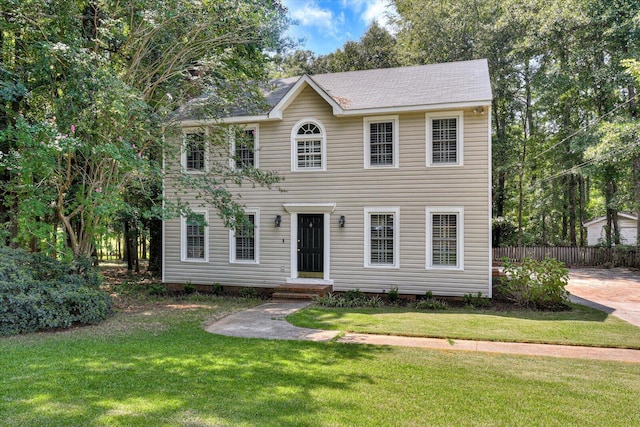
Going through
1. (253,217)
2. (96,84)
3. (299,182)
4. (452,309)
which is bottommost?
(452,309)

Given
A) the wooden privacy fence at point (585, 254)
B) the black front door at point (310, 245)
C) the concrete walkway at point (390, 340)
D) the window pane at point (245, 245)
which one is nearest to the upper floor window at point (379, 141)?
the black front door at point (310, 245)

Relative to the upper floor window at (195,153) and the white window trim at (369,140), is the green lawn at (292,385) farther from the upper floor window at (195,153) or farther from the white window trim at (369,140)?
the upper floor window at (195,153)

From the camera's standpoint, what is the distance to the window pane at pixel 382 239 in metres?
10.9

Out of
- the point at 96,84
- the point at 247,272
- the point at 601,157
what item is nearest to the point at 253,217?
the point at 247,272

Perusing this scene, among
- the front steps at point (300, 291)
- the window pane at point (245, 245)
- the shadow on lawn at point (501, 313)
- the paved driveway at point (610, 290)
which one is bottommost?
the paved driveway at point (610, 290)

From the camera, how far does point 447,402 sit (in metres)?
3.92

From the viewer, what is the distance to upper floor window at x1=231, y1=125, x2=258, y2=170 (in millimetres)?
11587

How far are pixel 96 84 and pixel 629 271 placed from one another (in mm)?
21342

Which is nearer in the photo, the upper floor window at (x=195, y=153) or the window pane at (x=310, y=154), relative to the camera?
the upper floor window at (x=195, y=153)

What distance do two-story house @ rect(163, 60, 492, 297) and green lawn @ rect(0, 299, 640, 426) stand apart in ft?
16.4

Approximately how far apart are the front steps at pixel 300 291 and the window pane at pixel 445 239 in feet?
10.4

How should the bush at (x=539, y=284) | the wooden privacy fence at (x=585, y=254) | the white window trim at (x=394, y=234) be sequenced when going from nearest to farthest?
the bush at (x=539, y=284), the white window trim at (x=394, y=234), the wooden privacy fence at (x=585, y=254)

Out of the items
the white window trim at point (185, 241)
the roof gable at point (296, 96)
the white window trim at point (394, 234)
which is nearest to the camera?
the white window trim at point (394, 234)

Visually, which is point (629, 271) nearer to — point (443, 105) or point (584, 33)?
point (584, 33)
